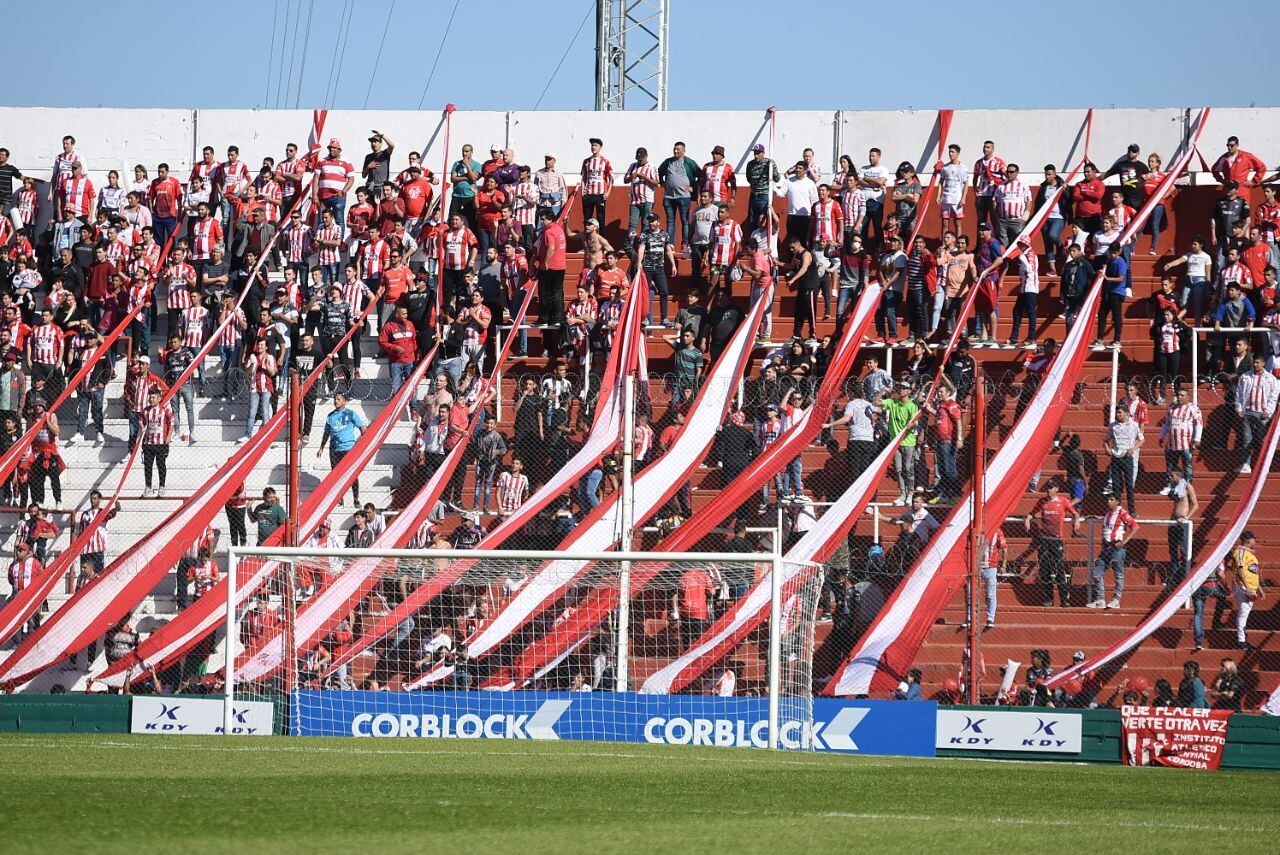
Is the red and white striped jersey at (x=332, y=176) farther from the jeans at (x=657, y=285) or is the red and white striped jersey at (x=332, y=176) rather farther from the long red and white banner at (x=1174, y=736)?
the long red and white banner at (x=1174, y=736)

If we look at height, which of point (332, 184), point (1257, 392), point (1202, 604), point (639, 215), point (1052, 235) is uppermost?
point (332, 184)

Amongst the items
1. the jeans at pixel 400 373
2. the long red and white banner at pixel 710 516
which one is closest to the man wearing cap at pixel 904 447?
the long red and white banner at pixel 710 516

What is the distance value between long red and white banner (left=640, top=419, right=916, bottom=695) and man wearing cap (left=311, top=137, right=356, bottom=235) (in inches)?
440

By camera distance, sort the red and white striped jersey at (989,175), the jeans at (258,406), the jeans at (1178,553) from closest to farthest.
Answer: the jeans at (1178,553), the jeans at (258,406), the red and white striped jersey at (989,175)

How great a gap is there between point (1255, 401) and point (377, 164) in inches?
536

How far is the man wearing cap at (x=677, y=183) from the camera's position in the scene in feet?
77.5

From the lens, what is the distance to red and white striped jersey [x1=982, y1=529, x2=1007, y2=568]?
1628 cm

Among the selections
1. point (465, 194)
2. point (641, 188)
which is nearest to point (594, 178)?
point (641, 188)

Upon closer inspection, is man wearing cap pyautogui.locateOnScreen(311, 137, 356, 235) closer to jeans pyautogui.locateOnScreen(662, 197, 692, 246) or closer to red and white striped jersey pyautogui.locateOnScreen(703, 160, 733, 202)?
jeans pyautogui.locateOnScreen(662, 197, 692, 246)

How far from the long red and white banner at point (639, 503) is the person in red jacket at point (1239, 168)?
910 centimetres

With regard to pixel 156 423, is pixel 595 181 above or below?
above

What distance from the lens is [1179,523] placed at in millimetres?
16641

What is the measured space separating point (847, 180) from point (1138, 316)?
4.51 metres

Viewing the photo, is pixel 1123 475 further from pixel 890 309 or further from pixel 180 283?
pixel 180 283
